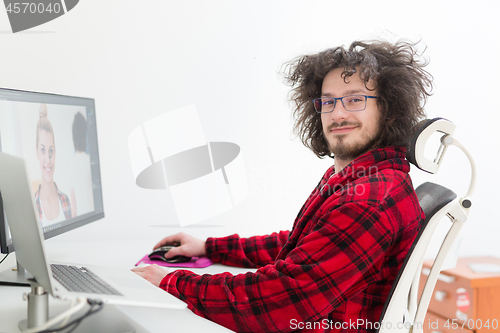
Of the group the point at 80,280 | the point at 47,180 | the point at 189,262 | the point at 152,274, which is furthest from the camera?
the point at 189,262

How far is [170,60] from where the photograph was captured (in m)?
1.83

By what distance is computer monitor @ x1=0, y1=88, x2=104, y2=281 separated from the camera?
97 centimetres

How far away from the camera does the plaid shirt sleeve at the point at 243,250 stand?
1308 millimetres

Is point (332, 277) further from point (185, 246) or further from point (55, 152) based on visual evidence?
point (55, 152)

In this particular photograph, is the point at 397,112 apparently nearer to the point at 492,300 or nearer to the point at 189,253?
the point at 189,253

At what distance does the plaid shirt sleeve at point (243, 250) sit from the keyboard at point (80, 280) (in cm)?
57

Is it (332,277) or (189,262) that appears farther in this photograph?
(189,262)

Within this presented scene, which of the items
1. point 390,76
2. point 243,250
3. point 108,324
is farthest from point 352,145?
point 108,324

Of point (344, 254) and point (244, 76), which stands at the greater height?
point (244, 76)

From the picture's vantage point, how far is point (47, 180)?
1086mm

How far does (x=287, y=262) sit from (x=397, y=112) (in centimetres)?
60

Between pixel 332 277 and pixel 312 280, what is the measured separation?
42 mm

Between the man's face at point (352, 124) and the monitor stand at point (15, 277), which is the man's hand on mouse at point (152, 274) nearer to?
the monitor stand at point (15, 277)

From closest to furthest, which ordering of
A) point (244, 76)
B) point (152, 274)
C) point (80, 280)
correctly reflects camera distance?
1. point (80, 280)
2. point (152, 274)
3. point (244, 76)
